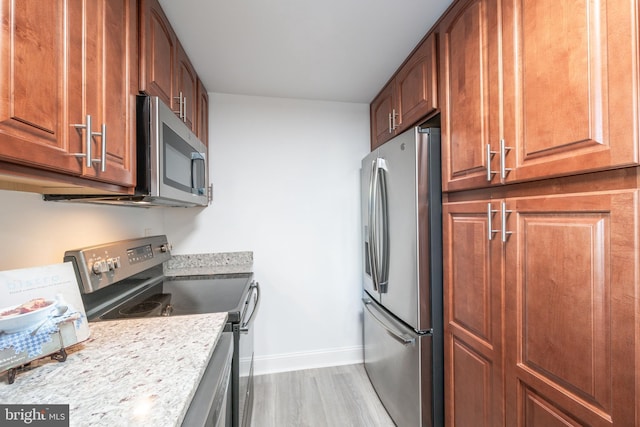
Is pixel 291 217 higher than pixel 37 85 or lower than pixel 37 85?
lower

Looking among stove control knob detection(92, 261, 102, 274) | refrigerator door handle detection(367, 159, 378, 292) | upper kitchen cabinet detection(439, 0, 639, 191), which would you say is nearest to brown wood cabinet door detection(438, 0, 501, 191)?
upper kitchen cabinet detection(439, 0, 639, 191)

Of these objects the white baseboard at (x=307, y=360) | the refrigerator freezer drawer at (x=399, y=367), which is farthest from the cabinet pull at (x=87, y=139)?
→ the white baseboard at (x=307, y=360)

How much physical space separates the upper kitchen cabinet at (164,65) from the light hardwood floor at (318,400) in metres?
2.04

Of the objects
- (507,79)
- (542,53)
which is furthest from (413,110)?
(542,53)

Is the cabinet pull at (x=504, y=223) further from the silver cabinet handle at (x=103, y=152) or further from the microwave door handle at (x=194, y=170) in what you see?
the microwave door handle at (x=194, y=170)

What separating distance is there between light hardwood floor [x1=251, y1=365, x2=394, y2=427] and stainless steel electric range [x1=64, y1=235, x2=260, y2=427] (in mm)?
202

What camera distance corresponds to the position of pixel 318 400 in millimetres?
1931

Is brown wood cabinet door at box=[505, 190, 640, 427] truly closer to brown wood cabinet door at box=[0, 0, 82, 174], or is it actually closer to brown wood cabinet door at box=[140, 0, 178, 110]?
brown wood cabinet door at box=[0, 0, 82, 174]

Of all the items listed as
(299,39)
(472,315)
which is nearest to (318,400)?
(472,315)

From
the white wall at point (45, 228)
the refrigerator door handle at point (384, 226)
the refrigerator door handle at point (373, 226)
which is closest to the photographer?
the white wall at point (45, 228)

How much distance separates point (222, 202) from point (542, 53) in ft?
7.03

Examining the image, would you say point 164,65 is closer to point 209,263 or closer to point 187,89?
point 187,89

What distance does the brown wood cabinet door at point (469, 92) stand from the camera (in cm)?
105

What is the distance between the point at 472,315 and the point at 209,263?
6.30 ft
